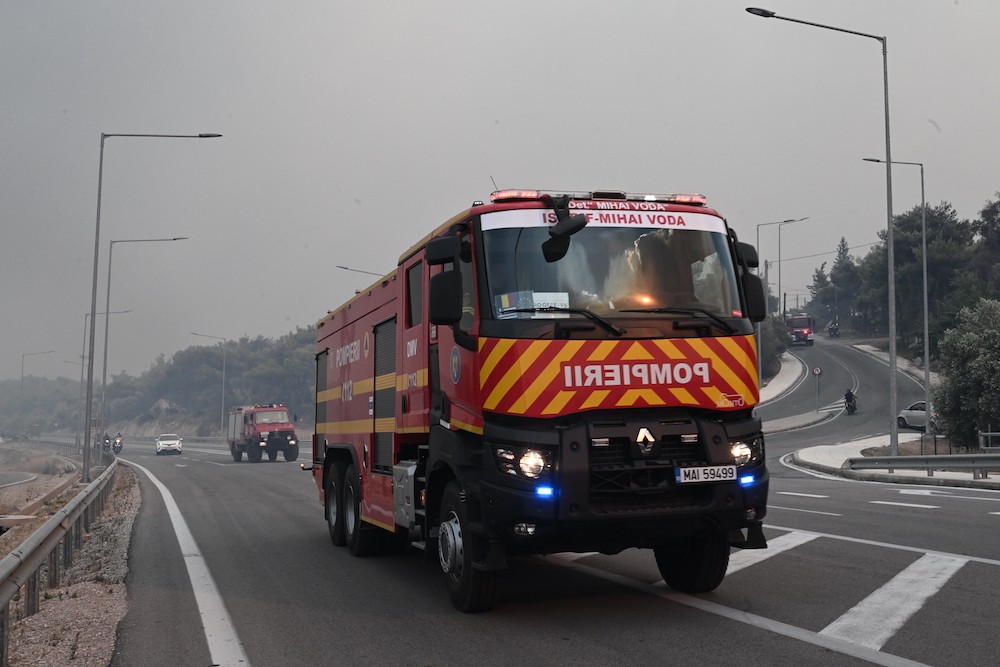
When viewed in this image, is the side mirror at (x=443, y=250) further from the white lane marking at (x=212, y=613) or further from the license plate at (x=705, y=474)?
the white lane marking at (x=212, y=613)

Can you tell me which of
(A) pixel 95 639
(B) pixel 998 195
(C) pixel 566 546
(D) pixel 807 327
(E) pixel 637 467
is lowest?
(A) pixel 95 639

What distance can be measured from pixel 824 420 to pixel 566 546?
161ft

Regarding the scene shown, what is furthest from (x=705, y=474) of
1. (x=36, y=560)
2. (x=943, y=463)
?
(x=943, y=463)

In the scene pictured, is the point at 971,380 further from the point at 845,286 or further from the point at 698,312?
the point at 845,286

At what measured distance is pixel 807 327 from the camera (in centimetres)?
9062

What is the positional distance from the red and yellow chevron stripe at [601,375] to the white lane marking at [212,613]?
2.36 meters

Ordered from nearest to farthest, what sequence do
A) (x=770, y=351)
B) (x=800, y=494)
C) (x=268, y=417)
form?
(x=800, y=494), (x=268, y=417), (x=770, y=351)

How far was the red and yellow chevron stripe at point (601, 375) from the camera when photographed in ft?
23.2

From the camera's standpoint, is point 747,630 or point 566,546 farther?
point 566,546

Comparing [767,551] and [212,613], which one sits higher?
[767,551]

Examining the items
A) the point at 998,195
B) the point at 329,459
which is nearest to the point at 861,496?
the point at 329,459

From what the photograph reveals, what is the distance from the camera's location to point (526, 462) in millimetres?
7020

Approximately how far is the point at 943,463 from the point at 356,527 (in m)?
15.6

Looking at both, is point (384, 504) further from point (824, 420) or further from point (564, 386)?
point (824, 420)
